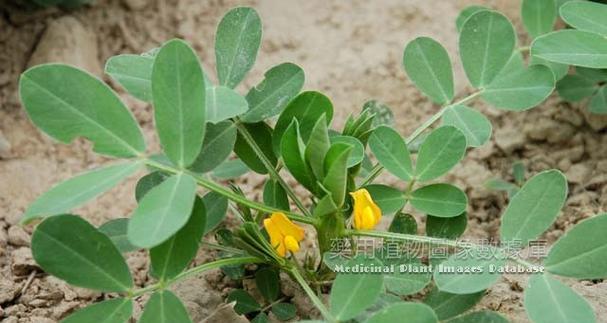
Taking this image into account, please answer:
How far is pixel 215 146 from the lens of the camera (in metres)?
1.51

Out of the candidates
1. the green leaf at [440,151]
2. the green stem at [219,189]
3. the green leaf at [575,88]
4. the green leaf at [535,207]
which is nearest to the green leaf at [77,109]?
the green stem at [219,189]

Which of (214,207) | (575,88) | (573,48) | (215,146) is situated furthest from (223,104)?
(575,88)

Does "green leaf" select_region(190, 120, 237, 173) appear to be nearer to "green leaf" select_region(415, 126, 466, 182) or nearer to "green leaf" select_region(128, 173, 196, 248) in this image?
"green leaf" select_region(128, 173, 196, 248)

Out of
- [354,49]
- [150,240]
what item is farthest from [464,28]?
[150,240]

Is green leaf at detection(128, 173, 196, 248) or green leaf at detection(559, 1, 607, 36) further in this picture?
green leaf at detection(559, 1, 607, 36)

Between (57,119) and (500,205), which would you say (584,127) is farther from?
(57,119)

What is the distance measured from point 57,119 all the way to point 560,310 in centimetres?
83

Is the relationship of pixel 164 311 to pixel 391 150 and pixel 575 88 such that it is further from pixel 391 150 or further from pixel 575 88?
pixel 575 88

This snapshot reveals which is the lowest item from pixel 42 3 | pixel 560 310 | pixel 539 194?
pixel 560 310

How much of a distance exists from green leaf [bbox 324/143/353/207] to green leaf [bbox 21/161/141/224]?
12.1 inches

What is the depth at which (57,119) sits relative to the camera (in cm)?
134

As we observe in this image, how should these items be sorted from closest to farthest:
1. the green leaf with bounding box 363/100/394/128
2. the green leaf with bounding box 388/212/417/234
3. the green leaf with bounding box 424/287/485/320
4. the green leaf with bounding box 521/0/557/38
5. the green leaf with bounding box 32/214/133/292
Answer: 1. the green leaf with bounding box 32/214/133/292
2. the green leaf with bounding box 424/287/485/320
3. the green leaf with bounding box 388/212/417/234
4. the green leaf with bounding box 363/100/394/128
5. the green leaf with bounding box 521/0/557/38

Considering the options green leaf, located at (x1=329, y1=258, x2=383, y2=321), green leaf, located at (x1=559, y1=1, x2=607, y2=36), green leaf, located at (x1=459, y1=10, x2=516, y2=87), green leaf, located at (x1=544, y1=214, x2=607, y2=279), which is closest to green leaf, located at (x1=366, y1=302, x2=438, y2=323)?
green leaf, located at (x1=329, y1=258, x2=383, y2=321)

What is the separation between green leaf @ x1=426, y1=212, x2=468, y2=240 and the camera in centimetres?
160
